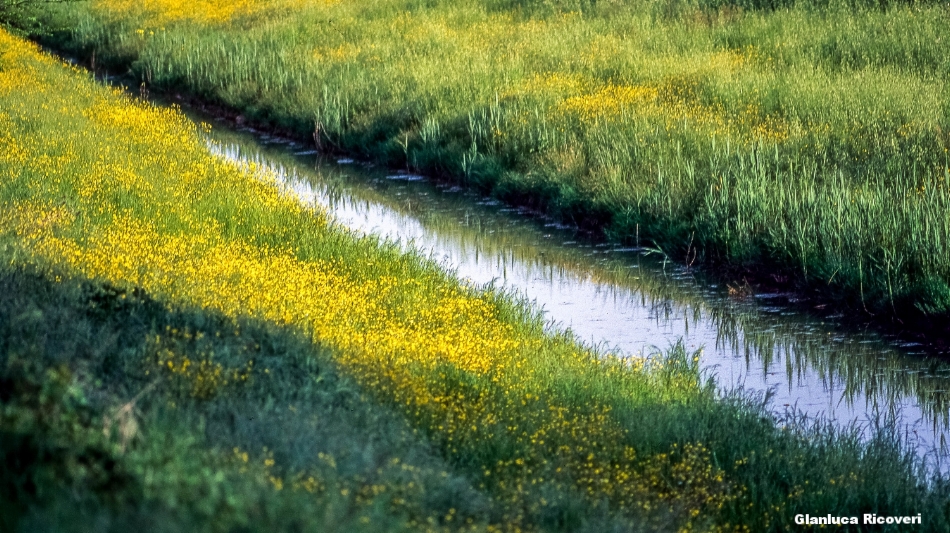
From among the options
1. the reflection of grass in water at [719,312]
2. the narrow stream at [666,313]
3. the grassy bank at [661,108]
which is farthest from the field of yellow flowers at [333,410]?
the grassy bank at [661,108]

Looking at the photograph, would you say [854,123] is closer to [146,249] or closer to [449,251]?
[449,251]

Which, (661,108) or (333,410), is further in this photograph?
(661,108)

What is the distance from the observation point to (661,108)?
15320mm

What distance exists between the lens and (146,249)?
8.81 meters

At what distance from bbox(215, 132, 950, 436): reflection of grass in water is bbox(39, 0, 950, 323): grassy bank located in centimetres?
61

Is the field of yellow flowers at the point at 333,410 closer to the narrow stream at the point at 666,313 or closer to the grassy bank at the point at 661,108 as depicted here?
the narrow stream at the point at 666,313

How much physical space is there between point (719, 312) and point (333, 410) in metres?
5.30

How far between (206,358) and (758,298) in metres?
5.99

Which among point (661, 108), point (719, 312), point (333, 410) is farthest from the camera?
point (661, 108)

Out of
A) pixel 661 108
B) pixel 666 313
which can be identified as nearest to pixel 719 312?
pixel 666 313

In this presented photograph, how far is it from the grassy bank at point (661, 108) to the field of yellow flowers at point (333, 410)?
2687 mm

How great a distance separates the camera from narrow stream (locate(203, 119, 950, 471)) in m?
8.19

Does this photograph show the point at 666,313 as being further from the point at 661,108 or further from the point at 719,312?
the point at 661,108

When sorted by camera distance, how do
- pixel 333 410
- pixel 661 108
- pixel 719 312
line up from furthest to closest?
1. pixel 661 108
2. pixel 719 312
3. pixel 333 410
